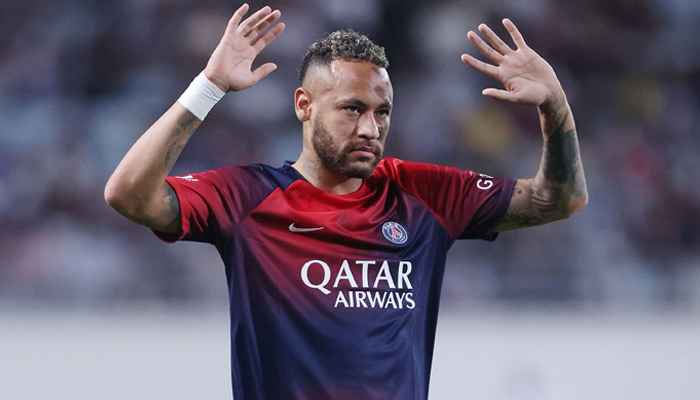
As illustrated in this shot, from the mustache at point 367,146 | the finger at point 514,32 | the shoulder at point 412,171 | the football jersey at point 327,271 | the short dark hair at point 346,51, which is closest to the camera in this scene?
the football jersey at point 327,271

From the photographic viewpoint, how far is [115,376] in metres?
3.74

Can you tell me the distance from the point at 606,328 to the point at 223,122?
10.8 feet

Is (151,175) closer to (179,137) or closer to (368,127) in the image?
(179,137)

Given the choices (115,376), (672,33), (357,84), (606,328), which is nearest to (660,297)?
(606,328)

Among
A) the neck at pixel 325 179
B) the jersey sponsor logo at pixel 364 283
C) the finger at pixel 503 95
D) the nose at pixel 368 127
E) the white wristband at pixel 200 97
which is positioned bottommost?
the jersey sponsor logo at pixel 364 283

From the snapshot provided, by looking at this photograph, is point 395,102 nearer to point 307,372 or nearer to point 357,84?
point 357,84

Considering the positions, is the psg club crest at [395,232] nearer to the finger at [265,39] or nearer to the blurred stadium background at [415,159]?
the finger at [265,39]

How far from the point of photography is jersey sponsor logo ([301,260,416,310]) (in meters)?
2.18

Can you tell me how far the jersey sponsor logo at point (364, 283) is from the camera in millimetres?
2184

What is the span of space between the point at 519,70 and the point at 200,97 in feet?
3.59

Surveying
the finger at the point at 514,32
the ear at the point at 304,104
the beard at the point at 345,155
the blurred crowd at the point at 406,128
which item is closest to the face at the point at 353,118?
the beard at the point at 345,155

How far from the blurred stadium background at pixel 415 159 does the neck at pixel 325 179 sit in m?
1.89

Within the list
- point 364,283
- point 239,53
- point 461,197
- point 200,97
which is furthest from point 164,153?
point 461,197

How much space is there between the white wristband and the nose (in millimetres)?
544
